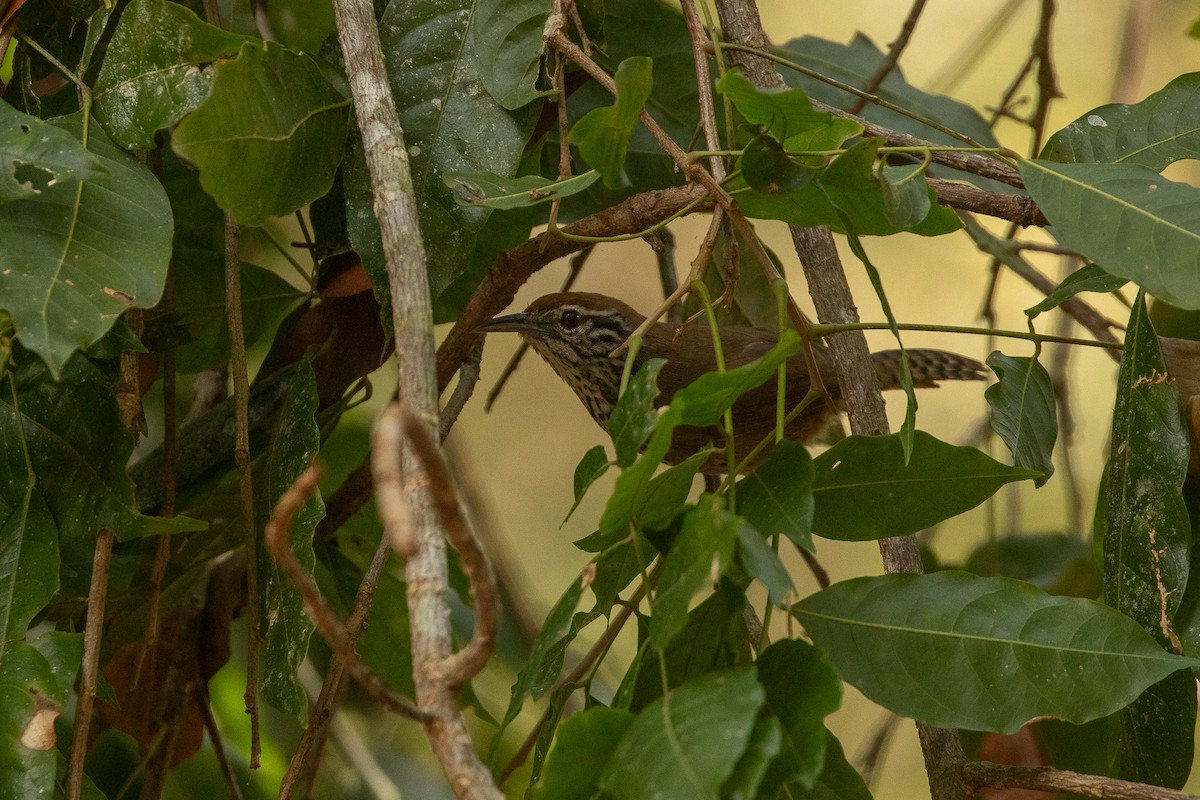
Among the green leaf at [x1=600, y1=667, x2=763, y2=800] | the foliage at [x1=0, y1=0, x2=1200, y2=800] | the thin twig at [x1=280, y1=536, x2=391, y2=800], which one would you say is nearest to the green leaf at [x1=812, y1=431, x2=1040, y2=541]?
the foliage at [x1=0, y1=0, x2=1200, y2=800]

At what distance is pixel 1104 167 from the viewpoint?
1.62 m

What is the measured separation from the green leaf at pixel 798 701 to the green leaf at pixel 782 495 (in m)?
0.14

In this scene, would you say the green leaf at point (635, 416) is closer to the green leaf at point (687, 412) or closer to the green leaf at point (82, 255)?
the green leaf at point (687, 412)

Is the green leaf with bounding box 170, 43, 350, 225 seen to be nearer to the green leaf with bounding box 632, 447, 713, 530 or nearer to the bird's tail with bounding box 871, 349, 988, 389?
the green leaf with bounding box 632, 447, 713, 530

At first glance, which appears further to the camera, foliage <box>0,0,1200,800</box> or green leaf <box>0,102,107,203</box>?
green leaf <box>0,102,107,203</box>

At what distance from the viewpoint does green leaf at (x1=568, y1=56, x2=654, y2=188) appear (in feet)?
4.77

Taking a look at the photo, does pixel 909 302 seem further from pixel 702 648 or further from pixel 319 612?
pixel 319 612

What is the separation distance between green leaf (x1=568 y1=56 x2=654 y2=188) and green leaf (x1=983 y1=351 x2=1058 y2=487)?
0.80 metres

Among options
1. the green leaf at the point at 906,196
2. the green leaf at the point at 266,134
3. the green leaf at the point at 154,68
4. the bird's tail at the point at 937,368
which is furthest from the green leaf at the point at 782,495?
the bird's tail at the point at 937,368

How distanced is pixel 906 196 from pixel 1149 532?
0.76 metres

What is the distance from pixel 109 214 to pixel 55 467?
0.47 meters

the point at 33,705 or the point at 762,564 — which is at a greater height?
the point at 762,564

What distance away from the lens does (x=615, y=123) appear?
1.50 metres

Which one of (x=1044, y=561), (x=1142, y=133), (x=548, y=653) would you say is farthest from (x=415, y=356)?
(x=1044, y=561)
